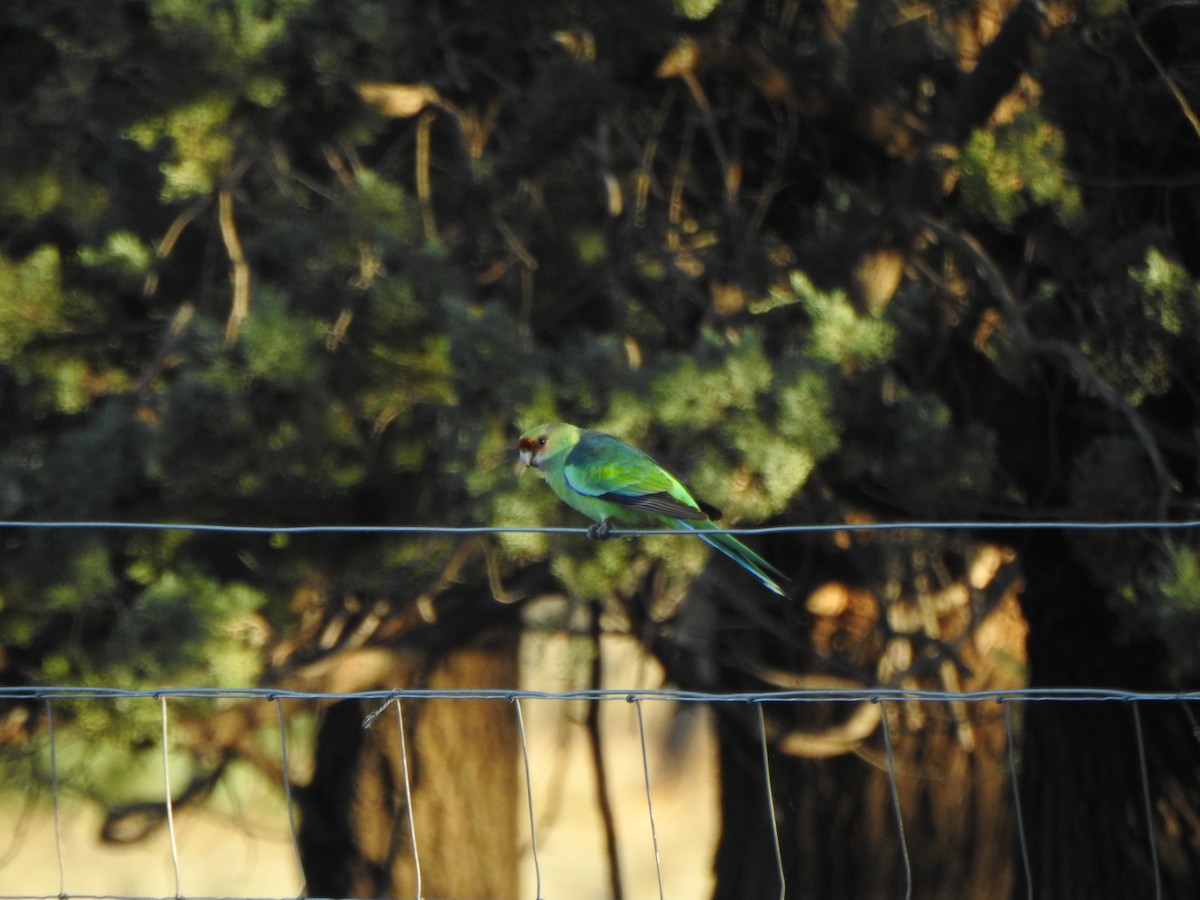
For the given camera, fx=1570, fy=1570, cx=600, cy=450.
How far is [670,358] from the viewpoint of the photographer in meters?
4.71

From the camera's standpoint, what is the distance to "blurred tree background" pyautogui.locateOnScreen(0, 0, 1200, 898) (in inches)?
189

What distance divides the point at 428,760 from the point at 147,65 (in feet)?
12.6

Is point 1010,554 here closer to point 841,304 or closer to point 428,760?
point 841,304

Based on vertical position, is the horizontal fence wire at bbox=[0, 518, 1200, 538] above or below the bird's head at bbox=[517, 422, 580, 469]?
below

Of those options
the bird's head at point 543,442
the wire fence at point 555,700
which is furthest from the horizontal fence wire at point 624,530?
the bird's head at point 543,442

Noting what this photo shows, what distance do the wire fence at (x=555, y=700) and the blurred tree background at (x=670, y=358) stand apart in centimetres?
16

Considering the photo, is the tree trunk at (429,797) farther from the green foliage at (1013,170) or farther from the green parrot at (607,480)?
the green foliage at (1013,170)

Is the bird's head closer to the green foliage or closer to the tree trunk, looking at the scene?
the green foliage

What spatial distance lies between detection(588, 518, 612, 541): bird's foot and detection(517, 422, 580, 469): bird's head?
0.25 meters

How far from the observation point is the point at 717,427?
181 inches

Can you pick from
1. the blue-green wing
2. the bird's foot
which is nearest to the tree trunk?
the bird's foot

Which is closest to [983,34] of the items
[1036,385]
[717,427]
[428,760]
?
[1036,385]

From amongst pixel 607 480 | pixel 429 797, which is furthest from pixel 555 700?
pixel 607 480

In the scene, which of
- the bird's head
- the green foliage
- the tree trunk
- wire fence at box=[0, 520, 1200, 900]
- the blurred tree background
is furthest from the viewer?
the tree trunk
